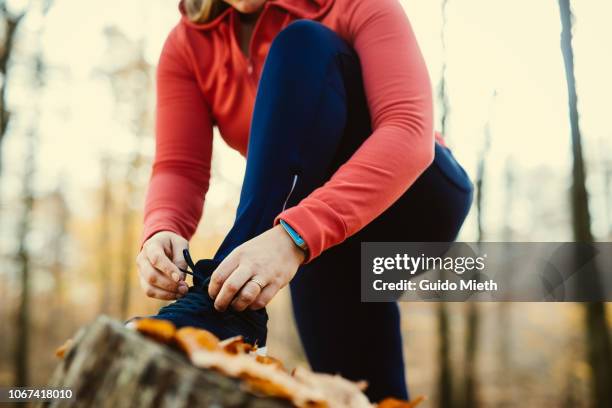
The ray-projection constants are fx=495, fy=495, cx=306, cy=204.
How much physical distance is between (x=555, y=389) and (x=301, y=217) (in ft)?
55.9

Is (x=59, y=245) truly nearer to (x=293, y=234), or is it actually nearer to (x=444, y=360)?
(x=444, y=360)

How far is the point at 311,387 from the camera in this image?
2.07 ft

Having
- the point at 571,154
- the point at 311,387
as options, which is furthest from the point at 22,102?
the point at 311,387

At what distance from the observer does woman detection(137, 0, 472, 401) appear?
0.92 metres

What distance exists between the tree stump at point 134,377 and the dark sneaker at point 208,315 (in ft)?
0.73

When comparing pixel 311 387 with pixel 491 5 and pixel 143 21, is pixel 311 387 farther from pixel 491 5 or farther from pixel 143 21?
pixel 143 21

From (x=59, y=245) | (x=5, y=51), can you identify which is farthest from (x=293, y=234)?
(x=59, y=245)

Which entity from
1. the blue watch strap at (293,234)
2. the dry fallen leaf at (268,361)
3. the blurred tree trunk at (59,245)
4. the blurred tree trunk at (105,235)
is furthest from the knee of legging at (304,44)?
the blurred tree trunk at (59,245)

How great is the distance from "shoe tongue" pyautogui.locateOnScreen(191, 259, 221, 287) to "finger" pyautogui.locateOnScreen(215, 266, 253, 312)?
100 mm

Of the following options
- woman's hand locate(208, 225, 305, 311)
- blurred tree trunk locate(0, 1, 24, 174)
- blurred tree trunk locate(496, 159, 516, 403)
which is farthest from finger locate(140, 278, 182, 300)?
blurred tree trunk locate(496, 159, 516, 403)

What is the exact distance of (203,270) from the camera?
97 centimetres

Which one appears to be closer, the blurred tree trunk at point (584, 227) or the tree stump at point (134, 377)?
the tree stump at point (134, 377)

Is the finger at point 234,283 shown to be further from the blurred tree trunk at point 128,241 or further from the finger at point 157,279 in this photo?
the blurred tree trunk at point 128,241

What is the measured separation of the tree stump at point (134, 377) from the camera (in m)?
0.52
